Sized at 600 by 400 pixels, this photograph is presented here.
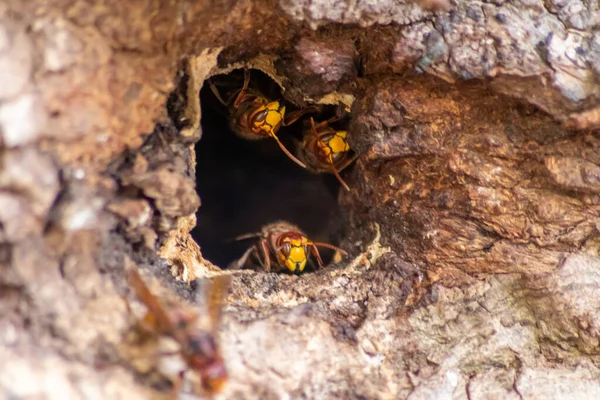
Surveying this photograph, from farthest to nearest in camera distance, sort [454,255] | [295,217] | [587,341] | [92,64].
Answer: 1. [295,217]
2. [454,255]
3. [587,341]
4. [92,64]

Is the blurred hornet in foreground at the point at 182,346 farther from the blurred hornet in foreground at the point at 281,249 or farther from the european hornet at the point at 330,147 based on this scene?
the european hornet at the point at 330,147

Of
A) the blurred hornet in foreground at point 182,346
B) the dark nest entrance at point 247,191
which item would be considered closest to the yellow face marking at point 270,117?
the dark nest entrance at point 247,191

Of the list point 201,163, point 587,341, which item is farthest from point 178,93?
point 587,341

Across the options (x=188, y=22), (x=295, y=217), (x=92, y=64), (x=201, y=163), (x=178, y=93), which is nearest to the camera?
(x=92, y=64)

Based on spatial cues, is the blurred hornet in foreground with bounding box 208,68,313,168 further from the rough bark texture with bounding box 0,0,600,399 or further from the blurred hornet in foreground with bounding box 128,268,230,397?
the blurred hornet in foreground with bounding box 128,268,230,397

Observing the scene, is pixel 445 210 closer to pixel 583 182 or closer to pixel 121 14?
pixel 583 182

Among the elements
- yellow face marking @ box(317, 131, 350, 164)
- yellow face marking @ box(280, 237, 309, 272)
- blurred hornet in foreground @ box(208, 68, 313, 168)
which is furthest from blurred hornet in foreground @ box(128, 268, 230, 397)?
yellow face marking @ box(317, 131, 350, 164)
